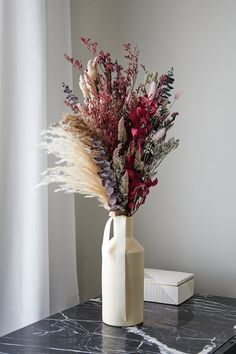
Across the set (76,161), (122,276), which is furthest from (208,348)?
(76,161)

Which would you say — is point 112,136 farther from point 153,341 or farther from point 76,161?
point 153,341

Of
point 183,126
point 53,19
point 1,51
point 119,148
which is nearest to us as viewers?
point 119,148

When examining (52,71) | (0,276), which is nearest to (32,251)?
(0,276)

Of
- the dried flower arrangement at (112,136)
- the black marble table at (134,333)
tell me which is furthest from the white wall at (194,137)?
the dried flower arrangement at (112,136)

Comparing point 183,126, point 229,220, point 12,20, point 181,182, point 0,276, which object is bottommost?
point 0,276

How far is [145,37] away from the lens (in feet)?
7.05

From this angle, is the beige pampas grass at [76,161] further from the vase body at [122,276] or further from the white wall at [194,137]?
the white wall at [194,137]

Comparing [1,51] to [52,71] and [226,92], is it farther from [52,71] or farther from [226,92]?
[226,92]

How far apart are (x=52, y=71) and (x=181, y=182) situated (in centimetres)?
66

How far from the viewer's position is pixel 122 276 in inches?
59.1

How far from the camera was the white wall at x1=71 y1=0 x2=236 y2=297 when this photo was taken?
6.45 ft

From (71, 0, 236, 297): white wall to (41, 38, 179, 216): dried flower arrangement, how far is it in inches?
20.8

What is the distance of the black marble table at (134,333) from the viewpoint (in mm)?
1374

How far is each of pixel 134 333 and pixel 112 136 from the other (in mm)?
563
